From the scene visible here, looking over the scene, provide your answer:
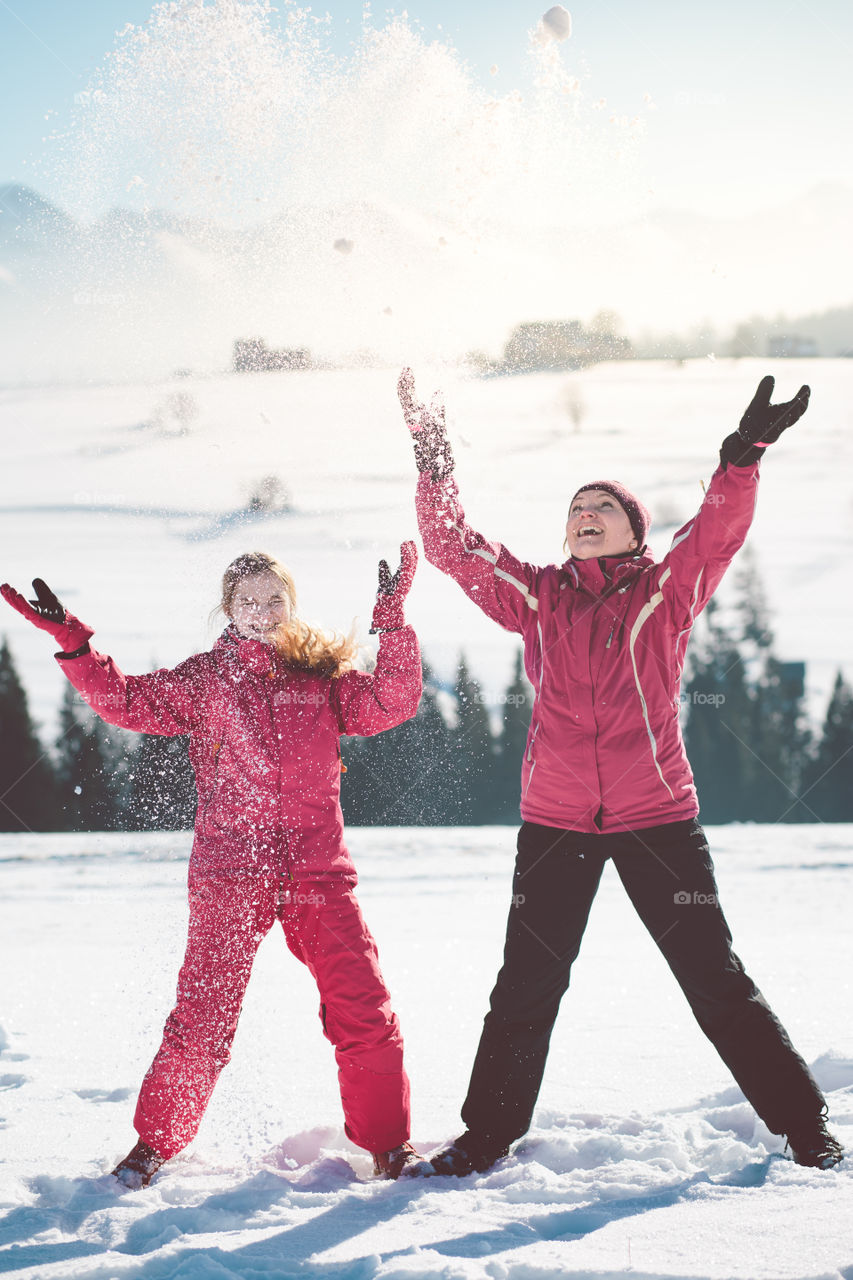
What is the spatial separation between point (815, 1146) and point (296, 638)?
1.95 m

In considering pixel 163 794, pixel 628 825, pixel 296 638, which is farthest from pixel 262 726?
pixel 628 825

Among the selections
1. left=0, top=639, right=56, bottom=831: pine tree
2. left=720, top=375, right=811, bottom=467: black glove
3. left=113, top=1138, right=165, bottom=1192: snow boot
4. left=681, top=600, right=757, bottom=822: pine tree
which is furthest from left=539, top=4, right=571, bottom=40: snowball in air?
left=681, top=600, right=757, bottom=822: pine tree

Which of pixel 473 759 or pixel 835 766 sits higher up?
pixel 473 759

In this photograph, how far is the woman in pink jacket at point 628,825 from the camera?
8.33 feet

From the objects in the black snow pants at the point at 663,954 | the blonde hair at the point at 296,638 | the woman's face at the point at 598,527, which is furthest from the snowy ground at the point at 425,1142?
the woman's face at the point at 598,527

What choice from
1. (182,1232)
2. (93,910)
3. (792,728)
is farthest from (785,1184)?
(792,728)

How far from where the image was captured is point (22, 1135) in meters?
2.92

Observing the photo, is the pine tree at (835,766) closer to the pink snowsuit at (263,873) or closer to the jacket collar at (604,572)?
the jacket collar at (604,572)

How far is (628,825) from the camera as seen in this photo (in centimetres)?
261

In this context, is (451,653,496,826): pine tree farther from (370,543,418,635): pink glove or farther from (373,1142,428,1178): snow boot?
(373,1142,428,1178): snow boot

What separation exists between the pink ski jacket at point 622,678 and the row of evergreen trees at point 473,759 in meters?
0.46

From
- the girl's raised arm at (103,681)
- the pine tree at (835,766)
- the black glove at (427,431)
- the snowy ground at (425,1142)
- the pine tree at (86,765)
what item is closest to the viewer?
the snowy ground at (425,1142)

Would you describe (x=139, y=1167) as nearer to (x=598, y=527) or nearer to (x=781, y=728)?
(x=598, y=527)

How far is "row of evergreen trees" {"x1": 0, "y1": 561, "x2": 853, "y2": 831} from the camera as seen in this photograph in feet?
15.0
